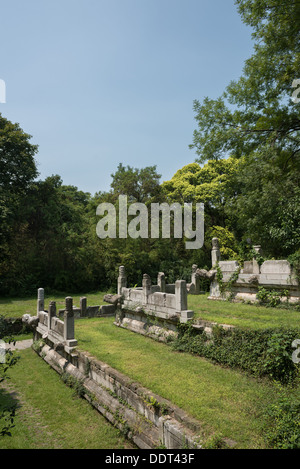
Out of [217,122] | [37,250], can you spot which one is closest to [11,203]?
[37,250]

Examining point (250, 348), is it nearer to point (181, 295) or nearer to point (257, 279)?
point (181, 295)

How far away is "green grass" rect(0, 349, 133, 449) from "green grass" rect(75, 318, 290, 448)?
3.72 feet

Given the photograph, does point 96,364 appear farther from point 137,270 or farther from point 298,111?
point 137,270

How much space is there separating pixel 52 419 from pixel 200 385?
352 cm

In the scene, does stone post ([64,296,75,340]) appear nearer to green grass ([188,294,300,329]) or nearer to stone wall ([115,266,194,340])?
stone wall ([115,266,194,340])

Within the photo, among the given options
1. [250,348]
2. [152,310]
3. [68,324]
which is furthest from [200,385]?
[68,324]

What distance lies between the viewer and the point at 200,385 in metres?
5.87

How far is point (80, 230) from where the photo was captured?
83.2ft

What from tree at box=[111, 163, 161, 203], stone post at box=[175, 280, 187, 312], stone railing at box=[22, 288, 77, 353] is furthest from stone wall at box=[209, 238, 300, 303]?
tree at box=[111, 163, 161, 203]

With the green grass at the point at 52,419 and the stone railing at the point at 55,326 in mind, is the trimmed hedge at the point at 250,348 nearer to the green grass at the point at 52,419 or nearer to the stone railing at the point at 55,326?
the green grass at the point at 52,419

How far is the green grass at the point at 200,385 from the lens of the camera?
442cm

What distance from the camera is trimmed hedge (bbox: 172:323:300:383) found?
565cm

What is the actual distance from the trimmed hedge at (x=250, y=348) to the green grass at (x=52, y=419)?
107 inches
